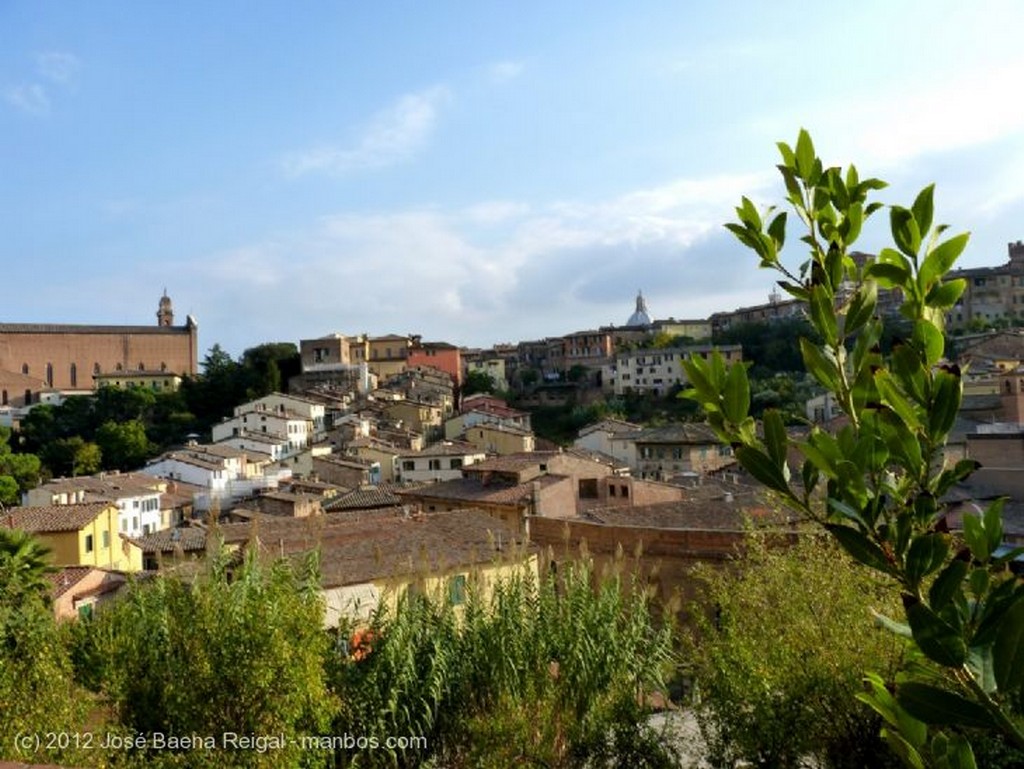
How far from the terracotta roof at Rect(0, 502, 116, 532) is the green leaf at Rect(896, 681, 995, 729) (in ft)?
73.3

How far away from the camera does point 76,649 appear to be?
943cm

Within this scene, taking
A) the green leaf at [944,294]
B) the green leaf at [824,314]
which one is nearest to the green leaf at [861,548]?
the green leaf at [824,314]

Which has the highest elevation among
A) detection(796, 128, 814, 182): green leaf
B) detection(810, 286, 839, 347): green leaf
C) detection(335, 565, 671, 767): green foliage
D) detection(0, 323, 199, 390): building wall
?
detection(0, 323, 199, 390): building wall

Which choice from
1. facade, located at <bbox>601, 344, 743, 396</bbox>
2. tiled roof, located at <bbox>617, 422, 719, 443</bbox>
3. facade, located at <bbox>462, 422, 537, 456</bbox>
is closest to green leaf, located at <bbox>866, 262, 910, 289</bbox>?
tiled roof, located at <bbox>617, 422, 719, 443</bbox>

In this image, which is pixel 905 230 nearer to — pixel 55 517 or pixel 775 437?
pixel 775 437

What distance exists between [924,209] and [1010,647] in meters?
0.82

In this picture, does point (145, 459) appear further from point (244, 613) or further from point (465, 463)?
point (244, 613)

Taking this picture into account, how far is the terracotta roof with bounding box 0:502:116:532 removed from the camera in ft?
68.8

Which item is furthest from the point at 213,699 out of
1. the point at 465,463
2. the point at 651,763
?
the point at 465,463

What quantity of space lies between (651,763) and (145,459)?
50558mm

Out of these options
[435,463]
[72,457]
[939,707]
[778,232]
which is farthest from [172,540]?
[72,457]

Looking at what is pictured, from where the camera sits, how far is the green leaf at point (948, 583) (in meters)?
1.49

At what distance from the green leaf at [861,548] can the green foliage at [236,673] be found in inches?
209

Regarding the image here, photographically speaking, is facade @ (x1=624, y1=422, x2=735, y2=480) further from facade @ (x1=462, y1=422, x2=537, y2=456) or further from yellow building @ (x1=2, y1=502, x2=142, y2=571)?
yellow building @ (x1=2, y1=502, x2=142, y2=571)
